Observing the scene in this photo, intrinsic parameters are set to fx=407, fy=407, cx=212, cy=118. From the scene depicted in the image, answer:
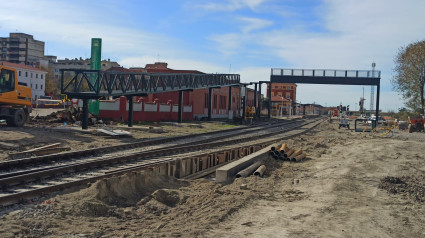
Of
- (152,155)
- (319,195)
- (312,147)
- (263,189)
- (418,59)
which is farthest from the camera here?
(418,59)

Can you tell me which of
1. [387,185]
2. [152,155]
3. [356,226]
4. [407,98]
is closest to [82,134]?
[152,155]

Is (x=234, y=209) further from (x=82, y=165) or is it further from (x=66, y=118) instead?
(x=66, y=118)

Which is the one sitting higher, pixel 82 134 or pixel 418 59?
pixel 418 59

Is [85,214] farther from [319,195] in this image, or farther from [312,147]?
[312,147]

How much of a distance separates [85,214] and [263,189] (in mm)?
4558

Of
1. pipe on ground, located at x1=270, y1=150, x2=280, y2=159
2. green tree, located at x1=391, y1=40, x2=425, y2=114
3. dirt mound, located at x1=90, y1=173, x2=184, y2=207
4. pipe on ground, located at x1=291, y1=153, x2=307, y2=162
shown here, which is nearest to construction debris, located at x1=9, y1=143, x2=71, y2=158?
dirt mound, located at x1=90, y1=173, x2=184, y2=207

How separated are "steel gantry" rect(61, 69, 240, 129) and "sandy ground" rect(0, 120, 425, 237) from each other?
16.6m

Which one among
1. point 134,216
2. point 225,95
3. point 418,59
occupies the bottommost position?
point 134,216

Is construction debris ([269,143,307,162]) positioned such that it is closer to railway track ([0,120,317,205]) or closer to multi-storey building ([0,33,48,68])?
railway track ([0,120,317,205])

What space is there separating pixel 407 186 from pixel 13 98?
19584mm

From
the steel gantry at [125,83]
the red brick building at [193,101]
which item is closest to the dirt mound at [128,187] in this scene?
the steel gantry at [125,83]

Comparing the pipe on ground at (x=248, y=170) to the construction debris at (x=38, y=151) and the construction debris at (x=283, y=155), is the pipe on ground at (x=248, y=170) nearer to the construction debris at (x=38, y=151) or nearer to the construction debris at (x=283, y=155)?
the construction debris at (x=283, y=155)

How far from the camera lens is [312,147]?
20844mm

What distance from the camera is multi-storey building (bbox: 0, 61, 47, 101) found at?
263 ft
